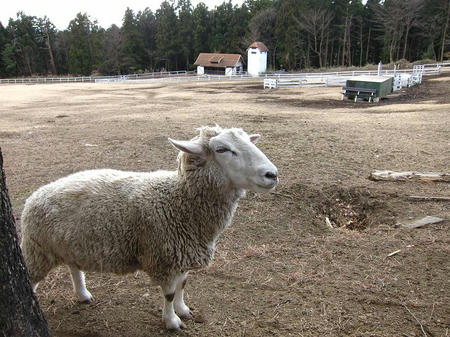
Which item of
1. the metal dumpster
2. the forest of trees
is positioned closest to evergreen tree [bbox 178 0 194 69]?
the forest of trees

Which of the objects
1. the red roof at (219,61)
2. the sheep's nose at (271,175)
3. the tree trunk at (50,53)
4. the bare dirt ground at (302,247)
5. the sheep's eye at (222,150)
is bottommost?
the bare dirt ground at (302,247)

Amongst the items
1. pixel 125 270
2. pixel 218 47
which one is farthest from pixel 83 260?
pixel 218 47

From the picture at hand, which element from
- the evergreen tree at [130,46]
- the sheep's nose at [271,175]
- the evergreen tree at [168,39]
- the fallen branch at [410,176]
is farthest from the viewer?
the evergreen tree at [168,39]

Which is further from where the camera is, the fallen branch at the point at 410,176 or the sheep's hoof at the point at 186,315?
the fallen branch at the point at 410,176

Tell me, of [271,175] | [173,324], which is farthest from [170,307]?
[271,175]

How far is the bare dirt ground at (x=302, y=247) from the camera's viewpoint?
3.69 metres

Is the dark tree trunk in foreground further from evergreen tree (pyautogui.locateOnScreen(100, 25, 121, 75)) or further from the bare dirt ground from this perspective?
evergreen tree (pyautogui.locateOnScreen(100, 25, 121, 75))

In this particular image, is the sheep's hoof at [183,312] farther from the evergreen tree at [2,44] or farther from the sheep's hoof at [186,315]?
the evergreen tree at [2,44]

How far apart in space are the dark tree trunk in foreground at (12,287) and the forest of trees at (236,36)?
196ft

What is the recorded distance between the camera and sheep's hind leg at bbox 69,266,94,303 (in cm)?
394

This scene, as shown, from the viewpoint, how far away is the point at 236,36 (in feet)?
223

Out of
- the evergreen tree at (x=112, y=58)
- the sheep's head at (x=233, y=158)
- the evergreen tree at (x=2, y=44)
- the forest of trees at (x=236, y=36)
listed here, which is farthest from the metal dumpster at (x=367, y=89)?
the evergreen tree at (x=2, y=44)

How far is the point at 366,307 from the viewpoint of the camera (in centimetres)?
387

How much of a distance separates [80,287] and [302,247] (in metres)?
3.04
